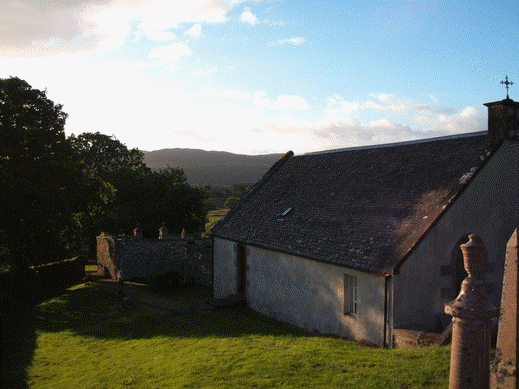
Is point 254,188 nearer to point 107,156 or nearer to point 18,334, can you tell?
point 18,334

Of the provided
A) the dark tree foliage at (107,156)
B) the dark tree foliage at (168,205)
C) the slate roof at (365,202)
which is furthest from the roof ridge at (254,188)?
the dark tree foliage at (107,156)

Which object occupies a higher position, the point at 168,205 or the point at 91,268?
the point at 168,205

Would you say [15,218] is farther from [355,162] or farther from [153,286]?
[355,162]

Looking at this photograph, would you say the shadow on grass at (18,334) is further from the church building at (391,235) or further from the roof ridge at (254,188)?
the roof ridge at (254,188)

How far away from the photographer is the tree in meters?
26.2

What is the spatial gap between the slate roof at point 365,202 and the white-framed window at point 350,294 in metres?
0.82

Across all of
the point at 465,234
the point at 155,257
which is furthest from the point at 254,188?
the point at 465,234

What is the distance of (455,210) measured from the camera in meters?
13.5

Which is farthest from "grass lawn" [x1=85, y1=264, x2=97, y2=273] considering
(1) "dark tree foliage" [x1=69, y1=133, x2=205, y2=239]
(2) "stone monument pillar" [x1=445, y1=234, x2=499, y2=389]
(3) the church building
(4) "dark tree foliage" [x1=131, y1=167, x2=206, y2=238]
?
(2) "stone monument pillar" [x1=445, y1=234, x2=499, y2=389]

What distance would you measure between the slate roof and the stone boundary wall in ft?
27.8

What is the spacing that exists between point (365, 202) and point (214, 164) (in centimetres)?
14343

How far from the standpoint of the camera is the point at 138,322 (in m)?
20.0

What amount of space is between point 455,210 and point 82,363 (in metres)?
14.3

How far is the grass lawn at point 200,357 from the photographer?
380 inches
